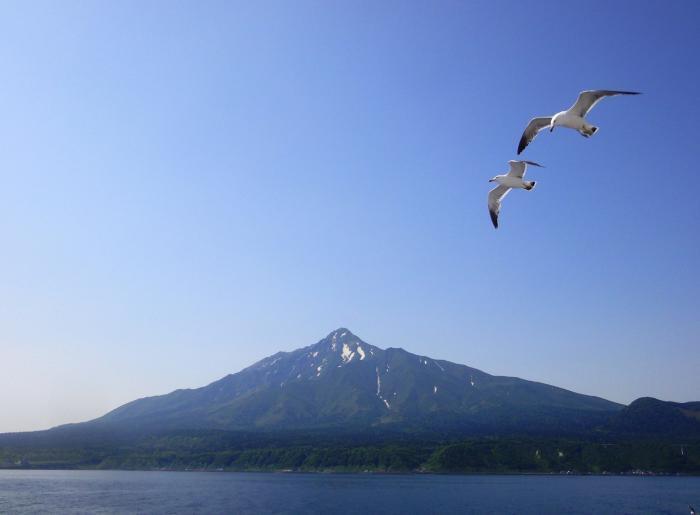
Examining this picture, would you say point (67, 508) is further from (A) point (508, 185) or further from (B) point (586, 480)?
(B) point (586, 480)

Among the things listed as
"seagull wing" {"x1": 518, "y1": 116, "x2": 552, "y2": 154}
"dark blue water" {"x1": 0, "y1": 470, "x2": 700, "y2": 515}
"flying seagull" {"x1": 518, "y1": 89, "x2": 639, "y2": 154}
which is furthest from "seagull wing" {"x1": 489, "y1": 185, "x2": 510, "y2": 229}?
"dark blue water" {"x1": 0, "y1": 470, "x2": 700, "y2": 515}

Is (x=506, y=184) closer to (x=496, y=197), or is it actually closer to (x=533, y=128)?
(x=496, y=197)

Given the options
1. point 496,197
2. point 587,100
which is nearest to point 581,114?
point 587,100

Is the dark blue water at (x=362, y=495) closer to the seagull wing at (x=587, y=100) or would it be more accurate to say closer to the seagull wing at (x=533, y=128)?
the seagull wing at (x=533, y=128)

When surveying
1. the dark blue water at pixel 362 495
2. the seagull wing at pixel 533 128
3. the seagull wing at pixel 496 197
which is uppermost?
the seagull wing at pixel 533 128

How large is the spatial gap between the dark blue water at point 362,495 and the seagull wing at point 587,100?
241 feet

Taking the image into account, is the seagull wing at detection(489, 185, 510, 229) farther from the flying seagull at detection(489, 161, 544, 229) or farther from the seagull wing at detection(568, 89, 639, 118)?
the seagull wing at detection(568, 89, 639, 118)

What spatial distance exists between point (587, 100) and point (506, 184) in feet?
14.8

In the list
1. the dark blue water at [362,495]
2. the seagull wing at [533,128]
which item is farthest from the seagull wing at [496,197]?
the dark blue water at [362,495]

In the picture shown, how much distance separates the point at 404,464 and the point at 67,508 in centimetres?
9314

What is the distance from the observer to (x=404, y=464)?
502 feet

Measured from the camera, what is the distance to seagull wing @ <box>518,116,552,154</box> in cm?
1780

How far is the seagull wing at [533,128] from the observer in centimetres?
1780

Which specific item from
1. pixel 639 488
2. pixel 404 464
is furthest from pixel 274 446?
pixel 639 488
